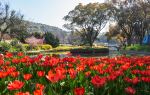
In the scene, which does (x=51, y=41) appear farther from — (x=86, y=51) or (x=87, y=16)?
(x=86, y=51)

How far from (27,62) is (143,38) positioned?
63.3m

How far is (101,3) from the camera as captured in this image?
78.8 metres

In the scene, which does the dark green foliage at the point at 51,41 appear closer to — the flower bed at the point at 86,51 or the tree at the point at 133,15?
the tree at the point at 133,15

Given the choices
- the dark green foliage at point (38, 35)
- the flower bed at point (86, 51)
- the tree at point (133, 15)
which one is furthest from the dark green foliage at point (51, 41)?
the flower bed at point (86, 51)

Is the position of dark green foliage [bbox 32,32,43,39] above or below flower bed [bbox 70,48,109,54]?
above

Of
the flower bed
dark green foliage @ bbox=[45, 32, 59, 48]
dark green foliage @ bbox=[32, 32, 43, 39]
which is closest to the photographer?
the flower bed

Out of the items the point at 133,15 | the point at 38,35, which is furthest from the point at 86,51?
the point at 38,35

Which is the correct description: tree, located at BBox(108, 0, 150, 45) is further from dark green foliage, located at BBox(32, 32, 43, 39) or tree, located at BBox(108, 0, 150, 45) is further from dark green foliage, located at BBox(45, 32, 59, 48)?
dark green foliage, located at BBox(32, 32, 43, 39)

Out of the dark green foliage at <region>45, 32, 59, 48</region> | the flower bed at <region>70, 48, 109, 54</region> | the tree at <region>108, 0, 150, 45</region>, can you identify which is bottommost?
the flower bed at <region>70, 48, 109, 54</region>

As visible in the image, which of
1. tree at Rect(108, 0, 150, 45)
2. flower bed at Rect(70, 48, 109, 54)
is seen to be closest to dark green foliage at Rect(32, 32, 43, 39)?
tree at Rect(108, 0, 150, 45)

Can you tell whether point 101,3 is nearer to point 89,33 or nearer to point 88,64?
point 89,33

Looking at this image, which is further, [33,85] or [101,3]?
[101,3]

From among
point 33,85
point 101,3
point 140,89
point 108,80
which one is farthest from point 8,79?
point 101,3

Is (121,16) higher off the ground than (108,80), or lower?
higher
